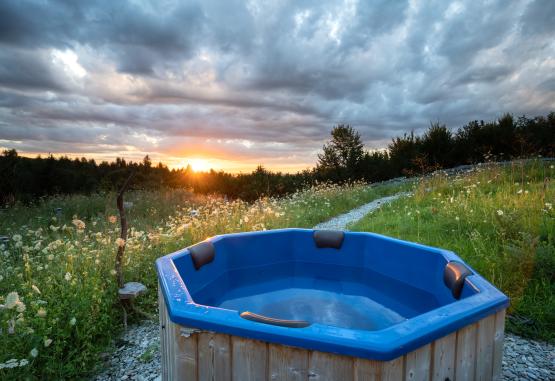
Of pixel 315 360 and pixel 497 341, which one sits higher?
pixel 315 360

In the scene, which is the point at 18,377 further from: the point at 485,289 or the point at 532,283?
the point at 532,283

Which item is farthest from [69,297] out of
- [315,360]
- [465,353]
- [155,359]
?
[465,353]

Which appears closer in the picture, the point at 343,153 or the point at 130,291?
the point at 130,291

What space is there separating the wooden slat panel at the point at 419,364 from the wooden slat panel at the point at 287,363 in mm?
440

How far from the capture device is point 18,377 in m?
2.23

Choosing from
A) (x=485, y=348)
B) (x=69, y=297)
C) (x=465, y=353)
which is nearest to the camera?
(x=465, y=353)

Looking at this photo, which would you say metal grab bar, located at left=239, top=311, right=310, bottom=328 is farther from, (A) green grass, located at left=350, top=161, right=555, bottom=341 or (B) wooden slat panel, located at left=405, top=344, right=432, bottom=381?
(A) green grass, located at left=350, top=161, right=555, bottom=341

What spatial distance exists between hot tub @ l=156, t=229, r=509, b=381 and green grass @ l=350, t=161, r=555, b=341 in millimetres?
900

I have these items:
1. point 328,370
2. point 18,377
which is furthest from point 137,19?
point 328,370

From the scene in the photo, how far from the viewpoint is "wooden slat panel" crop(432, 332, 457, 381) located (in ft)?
5.18

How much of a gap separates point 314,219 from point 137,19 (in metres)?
5.12

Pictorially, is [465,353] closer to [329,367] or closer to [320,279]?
[329,367]

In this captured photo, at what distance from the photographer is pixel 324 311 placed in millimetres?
3469

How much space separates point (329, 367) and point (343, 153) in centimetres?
2057
